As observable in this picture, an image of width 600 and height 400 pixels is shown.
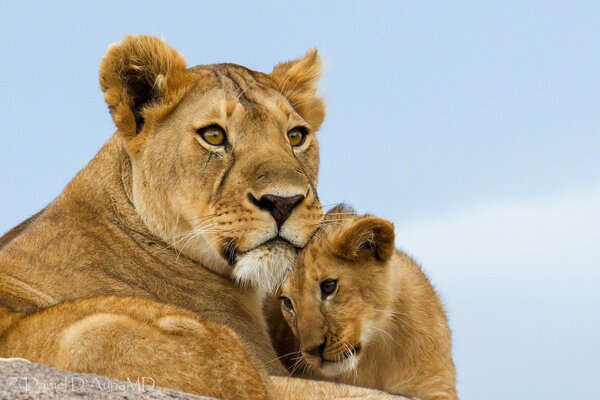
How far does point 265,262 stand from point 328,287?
3.24ft

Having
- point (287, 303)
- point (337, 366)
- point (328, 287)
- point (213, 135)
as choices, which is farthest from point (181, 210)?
point (337, 366)

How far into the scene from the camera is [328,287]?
6.59m

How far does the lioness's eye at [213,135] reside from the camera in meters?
5.90

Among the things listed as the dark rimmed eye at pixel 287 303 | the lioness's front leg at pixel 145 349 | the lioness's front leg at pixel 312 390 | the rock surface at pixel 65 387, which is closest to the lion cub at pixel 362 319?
the dark rimmed eye at pixel 287 303

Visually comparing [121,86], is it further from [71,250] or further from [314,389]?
[314,389]

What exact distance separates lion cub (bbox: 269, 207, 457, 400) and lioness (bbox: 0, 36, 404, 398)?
0.37m

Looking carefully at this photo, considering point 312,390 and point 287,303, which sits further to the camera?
point 287,303

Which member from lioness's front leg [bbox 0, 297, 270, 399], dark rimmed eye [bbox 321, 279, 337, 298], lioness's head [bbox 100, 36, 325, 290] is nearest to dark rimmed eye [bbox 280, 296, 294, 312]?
dark rimmed eye [bbox 321, 279, 337, 298]

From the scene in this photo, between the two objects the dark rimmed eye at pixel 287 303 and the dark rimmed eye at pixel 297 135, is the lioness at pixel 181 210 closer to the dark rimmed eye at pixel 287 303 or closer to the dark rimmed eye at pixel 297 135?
the dark rimmed eye at pixel 297 135

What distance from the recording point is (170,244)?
19.7 feet

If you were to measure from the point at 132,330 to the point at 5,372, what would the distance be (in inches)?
21.6

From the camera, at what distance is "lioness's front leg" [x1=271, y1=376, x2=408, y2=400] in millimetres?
5542

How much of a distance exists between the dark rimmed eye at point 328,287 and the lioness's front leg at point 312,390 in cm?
83

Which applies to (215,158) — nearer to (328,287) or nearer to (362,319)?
(328,287)
